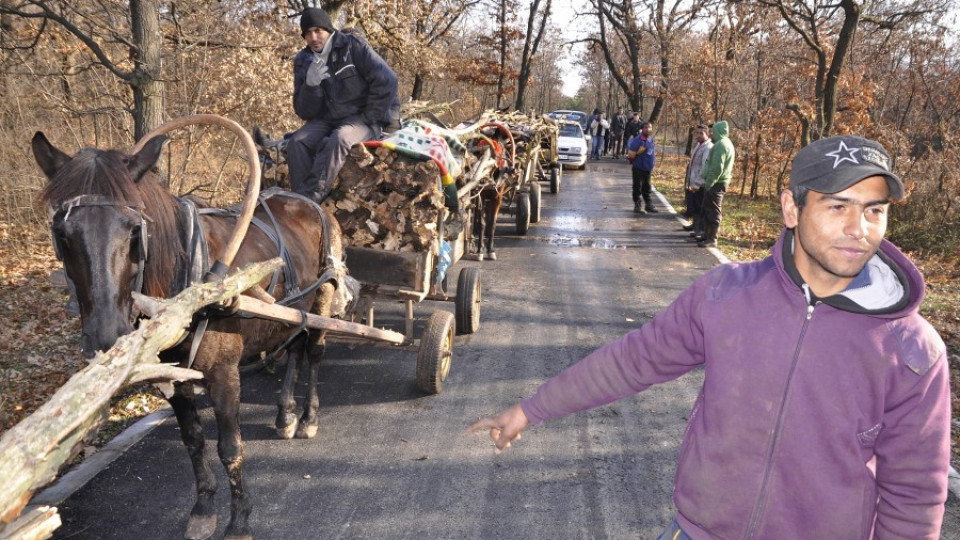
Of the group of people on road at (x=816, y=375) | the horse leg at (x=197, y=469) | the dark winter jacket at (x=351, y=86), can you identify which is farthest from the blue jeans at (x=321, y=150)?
the group of people on road at (x=816, y=375)

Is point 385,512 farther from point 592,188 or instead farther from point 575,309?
point 592,188

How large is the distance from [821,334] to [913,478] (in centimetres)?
42

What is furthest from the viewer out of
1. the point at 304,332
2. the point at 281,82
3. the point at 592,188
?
the point at 592,188

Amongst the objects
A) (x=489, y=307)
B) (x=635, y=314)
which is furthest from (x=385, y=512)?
(x=635, y=314)

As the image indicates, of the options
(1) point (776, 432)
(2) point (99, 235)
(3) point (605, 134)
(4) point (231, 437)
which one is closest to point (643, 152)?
(4) point (231, 437)

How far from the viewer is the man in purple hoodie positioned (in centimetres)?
166

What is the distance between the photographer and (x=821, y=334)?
1.77 meters

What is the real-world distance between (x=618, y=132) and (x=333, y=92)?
27.1 meters

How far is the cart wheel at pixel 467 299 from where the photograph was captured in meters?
6.70

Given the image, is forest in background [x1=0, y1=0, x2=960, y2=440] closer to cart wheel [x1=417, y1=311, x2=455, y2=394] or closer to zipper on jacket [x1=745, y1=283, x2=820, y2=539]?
cart wheel [x1=417, y1=311, x2=455, y2=394]

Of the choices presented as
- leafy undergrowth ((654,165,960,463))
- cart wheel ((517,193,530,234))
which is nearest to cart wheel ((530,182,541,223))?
cart wheel ((517,193,530,234))

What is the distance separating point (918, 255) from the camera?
447 inches

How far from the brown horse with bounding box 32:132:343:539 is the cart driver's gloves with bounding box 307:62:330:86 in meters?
1.54

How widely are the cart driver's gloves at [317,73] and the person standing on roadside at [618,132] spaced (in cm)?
2610
